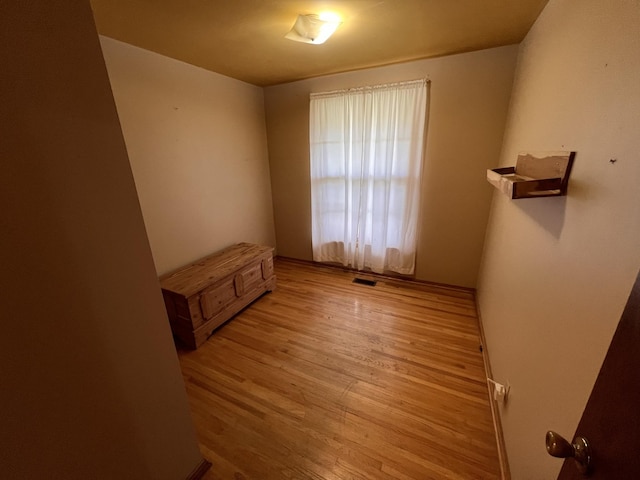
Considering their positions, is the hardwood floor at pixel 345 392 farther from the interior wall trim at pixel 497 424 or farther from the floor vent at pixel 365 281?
the floor vent at pixel 365 281

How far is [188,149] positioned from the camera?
2.38 m

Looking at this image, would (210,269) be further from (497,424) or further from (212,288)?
(497,424)

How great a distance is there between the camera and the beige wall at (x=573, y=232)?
639mm

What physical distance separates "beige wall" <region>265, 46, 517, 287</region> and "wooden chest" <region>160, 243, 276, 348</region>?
1366mm

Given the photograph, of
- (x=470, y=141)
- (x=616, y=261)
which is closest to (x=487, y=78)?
(x=470, y=141)

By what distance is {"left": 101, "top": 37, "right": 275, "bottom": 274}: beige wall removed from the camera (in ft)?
6.42

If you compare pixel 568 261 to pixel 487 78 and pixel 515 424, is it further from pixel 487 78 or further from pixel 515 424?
pixel 487 78

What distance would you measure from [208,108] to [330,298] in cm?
239

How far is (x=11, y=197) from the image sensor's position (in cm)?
60

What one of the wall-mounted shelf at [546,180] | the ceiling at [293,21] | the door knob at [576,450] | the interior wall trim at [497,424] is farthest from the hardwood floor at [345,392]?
the ceiling at [293,21]

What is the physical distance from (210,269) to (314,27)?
2.08 m

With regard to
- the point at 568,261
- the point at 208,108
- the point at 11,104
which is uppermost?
the point at 208,108

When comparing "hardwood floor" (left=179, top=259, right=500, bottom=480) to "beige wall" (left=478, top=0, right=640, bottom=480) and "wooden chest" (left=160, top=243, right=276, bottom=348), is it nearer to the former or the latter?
"wooden chest" (left=160, top=243, right=276, bottom=348)

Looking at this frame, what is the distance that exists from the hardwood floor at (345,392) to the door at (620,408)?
3.46 ft
